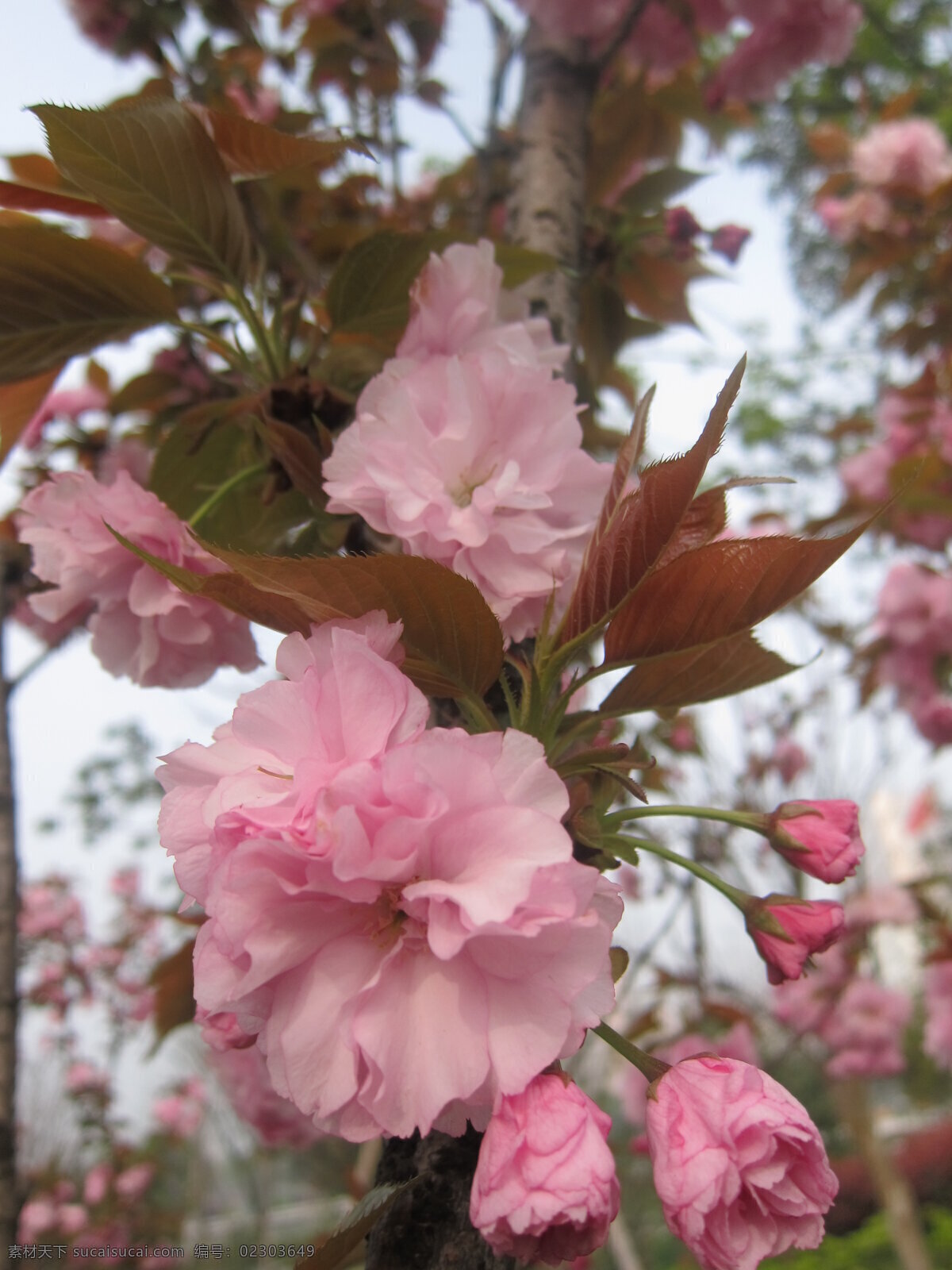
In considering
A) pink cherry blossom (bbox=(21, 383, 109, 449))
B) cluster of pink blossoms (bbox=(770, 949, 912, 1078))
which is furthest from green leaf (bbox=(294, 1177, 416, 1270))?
cluster of pink blossoms (bbox=(770, 949, 912, 1078))

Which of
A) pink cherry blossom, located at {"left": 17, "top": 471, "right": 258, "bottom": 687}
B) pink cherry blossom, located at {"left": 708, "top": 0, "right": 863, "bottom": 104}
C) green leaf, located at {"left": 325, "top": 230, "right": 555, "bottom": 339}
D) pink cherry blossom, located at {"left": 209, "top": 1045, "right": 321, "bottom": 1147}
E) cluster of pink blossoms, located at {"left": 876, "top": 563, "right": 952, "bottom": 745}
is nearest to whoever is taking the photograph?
pink cherry blossom, located at {"left": 17, "top": 471, "right": 258, "bottom": 687}

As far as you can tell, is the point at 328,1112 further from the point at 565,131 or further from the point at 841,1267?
the point at 841,1267

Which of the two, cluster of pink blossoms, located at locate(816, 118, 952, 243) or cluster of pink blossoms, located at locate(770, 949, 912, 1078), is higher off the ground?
cluster of pink blossoms, located at locate(816, 118, 952, 243)

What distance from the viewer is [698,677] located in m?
0.52

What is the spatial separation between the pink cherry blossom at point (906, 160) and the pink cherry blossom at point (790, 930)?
264cm

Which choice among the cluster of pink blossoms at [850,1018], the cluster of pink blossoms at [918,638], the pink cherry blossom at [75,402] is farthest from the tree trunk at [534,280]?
the cluster of pink blossoms at [850,1018]

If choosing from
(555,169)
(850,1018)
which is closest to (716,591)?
(555,169)

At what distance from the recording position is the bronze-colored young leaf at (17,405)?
2.38ft

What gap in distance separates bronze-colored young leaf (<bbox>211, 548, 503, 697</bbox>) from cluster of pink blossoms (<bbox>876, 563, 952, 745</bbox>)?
1665 mm

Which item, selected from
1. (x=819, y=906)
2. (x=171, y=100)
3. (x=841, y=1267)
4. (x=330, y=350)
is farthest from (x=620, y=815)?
(x=841, y=1267)

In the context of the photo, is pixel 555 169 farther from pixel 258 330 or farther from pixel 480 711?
pixel 480 711

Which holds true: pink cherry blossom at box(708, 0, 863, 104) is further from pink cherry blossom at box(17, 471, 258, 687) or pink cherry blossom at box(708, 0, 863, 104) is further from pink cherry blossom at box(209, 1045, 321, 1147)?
pink cherry blossom at box(209, 1045, 321, 1147)

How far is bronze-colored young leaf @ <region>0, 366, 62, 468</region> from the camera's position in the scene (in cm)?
73

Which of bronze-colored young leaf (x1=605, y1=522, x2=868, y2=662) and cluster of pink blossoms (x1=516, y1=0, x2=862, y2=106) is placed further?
cluster of pink blossoms (x1=516, y1=0, x2=862, y2=106)
